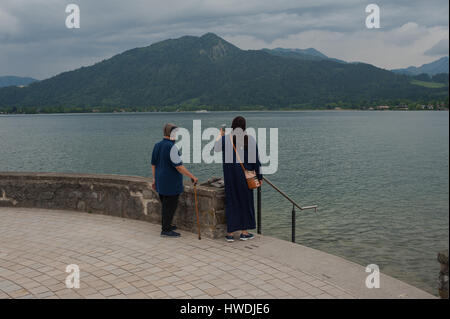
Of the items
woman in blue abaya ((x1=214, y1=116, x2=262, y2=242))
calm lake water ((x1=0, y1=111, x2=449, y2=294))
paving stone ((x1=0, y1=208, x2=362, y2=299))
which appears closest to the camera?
paving stone ((x1=0, y1=208, x2=362, y2=299))

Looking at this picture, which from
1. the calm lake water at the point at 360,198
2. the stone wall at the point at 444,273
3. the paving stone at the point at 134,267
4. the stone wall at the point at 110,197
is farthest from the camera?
the calm lake water at the point at 360,198

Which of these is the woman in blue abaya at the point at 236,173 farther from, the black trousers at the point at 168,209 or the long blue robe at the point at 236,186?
the black trousers at the point at 168,209

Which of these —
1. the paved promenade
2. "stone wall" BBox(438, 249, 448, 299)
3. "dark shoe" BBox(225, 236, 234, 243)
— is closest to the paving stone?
the paved promenade

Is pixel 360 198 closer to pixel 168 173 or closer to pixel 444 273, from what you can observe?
pixel 168 173

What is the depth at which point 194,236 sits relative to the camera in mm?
6727

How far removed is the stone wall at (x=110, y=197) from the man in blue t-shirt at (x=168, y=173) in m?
0.36

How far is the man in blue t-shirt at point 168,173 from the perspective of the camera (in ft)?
21.0

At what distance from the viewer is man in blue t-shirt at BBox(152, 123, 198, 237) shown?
6.40m

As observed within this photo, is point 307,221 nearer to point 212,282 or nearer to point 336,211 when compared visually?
point 336,211

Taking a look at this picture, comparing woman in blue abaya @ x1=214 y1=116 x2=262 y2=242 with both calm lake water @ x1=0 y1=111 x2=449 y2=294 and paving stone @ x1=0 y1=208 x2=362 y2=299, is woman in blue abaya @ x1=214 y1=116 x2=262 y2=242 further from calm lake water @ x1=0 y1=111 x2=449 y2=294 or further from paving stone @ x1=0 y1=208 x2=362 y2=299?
calm lake water @ x1=0 y1=111 x2=449 y2=294

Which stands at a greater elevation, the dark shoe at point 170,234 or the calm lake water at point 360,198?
the dark shoe at point 170,234

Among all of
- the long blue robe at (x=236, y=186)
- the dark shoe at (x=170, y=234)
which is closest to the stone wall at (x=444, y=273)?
the long blue robe at (x=236, y=186)

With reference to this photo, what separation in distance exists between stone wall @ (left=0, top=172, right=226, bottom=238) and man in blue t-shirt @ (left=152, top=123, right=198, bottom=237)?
356 millimetres
